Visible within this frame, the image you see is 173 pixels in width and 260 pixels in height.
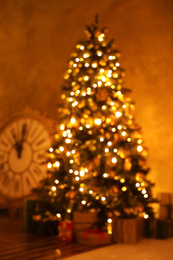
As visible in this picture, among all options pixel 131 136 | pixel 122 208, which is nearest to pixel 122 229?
pixel 122 208

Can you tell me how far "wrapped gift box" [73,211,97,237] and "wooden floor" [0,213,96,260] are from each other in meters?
0.21

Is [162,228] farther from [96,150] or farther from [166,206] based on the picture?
[96,150]

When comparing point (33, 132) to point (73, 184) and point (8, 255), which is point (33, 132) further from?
point (8, 255)

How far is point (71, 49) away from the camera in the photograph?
6.50m

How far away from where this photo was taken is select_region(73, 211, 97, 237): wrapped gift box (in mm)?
4656

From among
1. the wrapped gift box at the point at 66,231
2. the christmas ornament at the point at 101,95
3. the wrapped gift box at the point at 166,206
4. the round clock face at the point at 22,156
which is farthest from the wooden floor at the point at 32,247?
the christmas ornament at the point at 101,95

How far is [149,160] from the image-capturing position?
224 inches

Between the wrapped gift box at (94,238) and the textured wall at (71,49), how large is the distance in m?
1.32

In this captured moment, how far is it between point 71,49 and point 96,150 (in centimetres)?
225

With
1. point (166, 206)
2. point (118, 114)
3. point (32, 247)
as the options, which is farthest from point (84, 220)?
point (118, 114)

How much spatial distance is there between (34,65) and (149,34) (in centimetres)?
189

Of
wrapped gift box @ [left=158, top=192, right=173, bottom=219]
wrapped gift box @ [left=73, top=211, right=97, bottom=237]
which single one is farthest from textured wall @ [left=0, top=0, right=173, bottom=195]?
wrapped gift box @ [left=73, top=211, right=97, bottom=237]

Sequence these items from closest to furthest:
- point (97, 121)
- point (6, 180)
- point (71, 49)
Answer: point (97, 121) < point (71, 49) < point (6, 180)

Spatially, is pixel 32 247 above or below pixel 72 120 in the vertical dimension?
below
